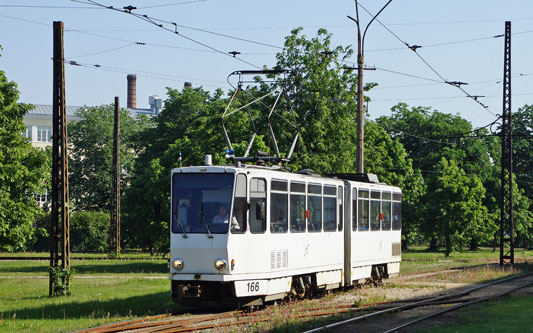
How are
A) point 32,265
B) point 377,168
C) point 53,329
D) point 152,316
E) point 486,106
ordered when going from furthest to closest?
point 377,168, point 32,265, point 486,106, point 152,316, point 53,329

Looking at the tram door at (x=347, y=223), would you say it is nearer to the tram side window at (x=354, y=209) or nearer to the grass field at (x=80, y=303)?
the tram side window at (x=354, y=209)

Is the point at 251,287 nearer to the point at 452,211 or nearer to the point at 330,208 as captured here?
the point at 330,208

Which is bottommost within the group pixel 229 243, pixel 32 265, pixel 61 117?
pixel 32 265

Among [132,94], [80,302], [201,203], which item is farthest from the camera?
[132,94]

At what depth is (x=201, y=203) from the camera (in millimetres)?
16438

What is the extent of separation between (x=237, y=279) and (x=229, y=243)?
752 millimetres

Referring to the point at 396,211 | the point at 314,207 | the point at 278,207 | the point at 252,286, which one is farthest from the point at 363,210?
the point at 252,286

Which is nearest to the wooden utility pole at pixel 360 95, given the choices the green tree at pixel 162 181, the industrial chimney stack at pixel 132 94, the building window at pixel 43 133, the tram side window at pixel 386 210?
the tram side window at pixel 386 210

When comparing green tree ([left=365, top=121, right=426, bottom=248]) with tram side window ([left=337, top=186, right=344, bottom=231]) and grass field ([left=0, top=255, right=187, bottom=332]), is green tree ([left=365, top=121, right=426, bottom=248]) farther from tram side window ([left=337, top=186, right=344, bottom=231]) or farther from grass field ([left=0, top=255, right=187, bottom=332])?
tram side window ([left=337, top=186, right=344, bottom=231])

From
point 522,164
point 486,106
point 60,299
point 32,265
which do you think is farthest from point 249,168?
point 522,164

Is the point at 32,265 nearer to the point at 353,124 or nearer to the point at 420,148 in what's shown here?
the point at 353,124

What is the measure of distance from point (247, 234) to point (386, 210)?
964 centimetres

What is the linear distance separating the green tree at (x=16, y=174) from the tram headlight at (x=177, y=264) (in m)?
17.4

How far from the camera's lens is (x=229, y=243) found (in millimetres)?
16016
